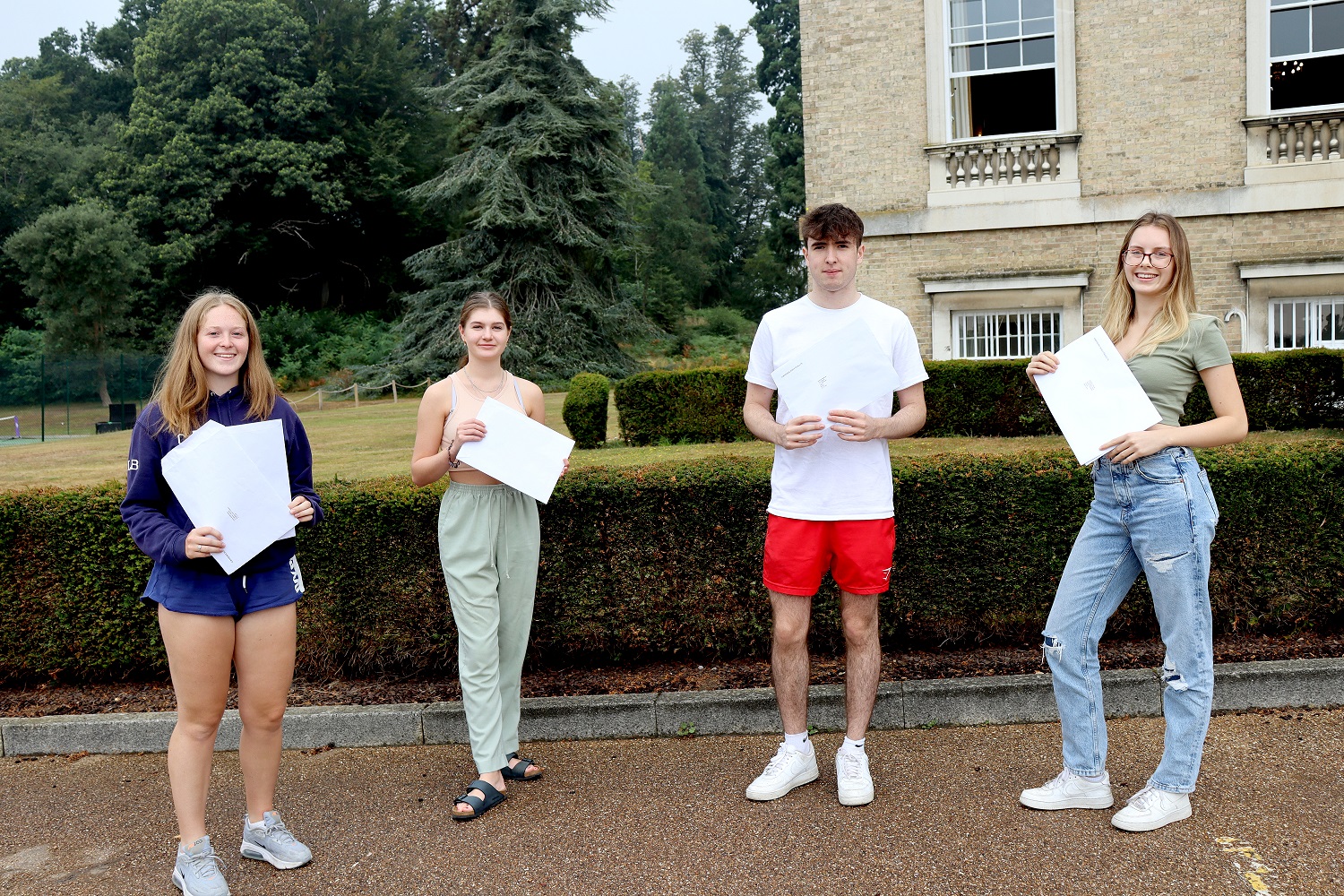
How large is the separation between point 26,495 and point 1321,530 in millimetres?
6660

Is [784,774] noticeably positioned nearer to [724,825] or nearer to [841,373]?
[724,825]

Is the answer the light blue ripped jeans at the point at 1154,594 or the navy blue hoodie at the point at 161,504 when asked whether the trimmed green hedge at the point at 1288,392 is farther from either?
the navy blue hoodie at the point at 161,504

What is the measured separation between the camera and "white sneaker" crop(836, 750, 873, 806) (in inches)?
154

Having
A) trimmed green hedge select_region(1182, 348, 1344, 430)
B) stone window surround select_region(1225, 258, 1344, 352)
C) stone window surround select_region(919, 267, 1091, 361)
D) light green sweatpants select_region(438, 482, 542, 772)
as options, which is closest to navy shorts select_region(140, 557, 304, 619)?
light green sweatpants select_region(438, 482, 542, 772)

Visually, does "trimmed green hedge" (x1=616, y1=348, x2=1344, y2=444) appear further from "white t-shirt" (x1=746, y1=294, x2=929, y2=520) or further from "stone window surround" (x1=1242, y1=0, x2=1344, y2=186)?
"white t-shirt" (x1=746, y1=294, x2=929, y2=520)

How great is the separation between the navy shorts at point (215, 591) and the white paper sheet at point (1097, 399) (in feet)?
9.05

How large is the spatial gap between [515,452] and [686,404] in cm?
1025

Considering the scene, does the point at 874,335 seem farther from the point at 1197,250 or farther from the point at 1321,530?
the point at 1197,250

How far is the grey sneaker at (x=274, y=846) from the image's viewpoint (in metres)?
3.68

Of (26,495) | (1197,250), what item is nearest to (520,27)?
(1197,250)

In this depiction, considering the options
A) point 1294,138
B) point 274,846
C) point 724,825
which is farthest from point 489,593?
point 1294,138

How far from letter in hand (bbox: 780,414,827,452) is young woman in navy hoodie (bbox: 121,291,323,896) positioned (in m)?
1.76

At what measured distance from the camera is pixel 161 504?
3580 mm

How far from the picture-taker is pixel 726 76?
244 ft
